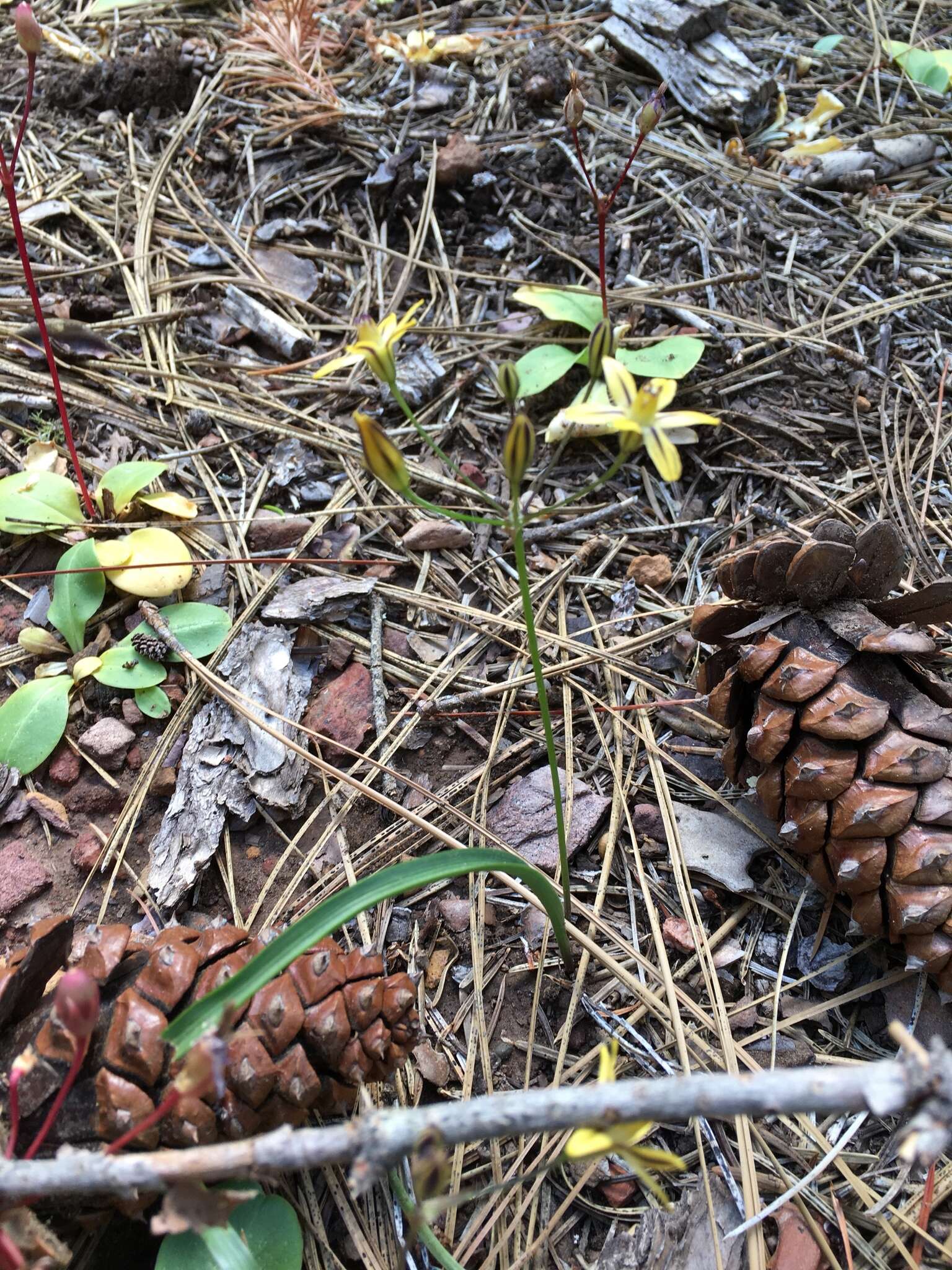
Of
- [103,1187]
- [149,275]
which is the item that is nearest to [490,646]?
[103,1187]

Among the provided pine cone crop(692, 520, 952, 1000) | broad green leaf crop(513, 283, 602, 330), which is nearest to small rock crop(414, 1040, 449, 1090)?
pine cone crop(692, 520, 952, 1000)

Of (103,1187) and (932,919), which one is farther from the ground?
(103,1187)

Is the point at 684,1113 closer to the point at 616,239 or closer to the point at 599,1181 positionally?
the point at 599,1181

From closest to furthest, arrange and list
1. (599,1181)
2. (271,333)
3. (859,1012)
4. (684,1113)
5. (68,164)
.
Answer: (684,1113)
(599,1181)
(859,1012)
(271,333)
(68,164)

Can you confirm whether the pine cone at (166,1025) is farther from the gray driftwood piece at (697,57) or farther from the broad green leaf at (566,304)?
the gray driftwood piece at (697,57)

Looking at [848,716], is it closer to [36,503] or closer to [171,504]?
[171,504]

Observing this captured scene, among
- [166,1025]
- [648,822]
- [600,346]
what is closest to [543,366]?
[600,346]
